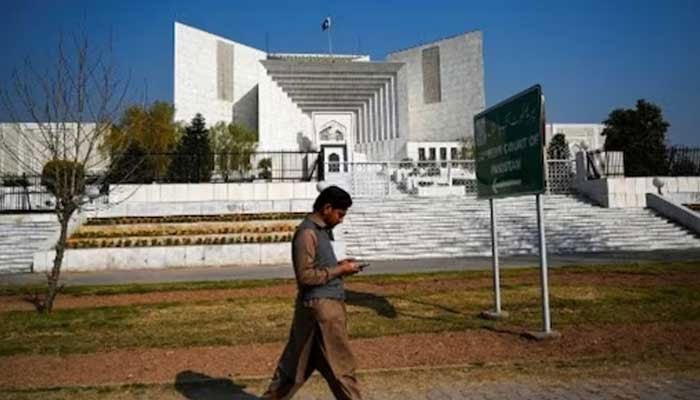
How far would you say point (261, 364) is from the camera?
5.61 metres

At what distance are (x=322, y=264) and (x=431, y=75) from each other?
199 feet

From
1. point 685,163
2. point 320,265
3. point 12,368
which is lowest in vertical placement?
point 12,368

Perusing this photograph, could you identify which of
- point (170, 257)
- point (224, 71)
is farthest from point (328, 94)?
point (170, 257)

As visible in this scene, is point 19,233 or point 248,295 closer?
point 248,295

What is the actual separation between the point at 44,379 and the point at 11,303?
17.0 ft

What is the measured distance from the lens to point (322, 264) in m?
3.56

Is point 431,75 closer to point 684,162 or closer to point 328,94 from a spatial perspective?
point 328,94

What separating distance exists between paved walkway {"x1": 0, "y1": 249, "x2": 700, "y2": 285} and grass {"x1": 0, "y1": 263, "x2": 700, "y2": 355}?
2.15m

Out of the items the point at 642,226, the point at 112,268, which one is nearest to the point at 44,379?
the point at 112,268

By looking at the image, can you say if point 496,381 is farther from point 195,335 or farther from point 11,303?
point 11,303

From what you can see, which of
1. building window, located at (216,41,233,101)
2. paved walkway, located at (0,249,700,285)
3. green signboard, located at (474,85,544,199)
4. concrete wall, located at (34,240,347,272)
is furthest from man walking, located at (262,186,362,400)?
building window, located at (216,41,233,101)

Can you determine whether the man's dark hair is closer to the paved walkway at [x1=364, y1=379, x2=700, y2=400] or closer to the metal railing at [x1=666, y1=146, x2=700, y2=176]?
the paved walkway at [x1=364, y1=379, x2=700, y2=400]

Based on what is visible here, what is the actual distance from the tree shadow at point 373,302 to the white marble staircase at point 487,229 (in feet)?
23.6

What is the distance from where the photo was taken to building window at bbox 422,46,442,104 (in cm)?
6122
